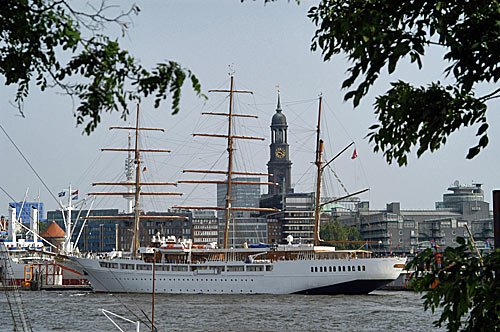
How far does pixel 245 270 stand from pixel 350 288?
345 inches

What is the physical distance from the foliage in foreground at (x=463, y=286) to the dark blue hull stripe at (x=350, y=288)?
71.2 meters

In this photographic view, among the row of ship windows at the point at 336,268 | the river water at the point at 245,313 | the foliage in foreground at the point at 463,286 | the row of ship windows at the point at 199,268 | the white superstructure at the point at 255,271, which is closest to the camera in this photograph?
the foliage in foreground at the point at 463,286

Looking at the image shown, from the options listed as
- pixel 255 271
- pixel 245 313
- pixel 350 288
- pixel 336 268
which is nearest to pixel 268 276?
pixel 255 271

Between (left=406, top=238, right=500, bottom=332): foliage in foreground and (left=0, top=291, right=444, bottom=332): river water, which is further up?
(left=406, top=238, right=500, bottom=332): foliage in foreground

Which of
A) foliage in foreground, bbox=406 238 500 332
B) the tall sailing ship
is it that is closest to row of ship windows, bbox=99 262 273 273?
the tall sailing ship

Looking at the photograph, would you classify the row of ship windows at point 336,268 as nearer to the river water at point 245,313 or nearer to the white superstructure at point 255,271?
the white superstructure at point 255,271

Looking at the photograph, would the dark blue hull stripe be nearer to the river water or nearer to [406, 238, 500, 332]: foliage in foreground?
the river water

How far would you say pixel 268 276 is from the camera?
3219 inches

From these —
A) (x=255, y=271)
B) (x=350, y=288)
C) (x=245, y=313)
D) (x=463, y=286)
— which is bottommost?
(x=245, y=313)

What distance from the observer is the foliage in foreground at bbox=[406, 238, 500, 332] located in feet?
30.6

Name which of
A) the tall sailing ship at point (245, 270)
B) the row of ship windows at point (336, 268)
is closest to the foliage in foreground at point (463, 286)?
the tall sailing ship at point (245, 270)

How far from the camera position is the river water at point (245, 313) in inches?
1881

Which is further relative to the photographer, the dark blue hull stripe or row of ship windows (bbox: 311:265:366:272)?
row of ship windows (bbox: 311:265:366:272)

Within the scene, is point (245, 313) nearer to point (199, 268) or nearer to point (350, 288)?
point (350, 288)
